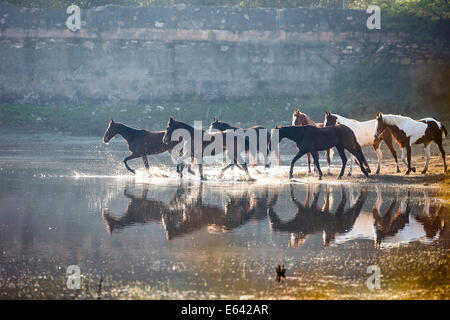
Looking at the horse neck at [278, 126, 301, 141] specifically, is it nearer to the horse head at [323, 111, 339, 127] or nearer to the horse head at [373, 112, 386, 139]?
the horse head at [323, 111, 339, 127]

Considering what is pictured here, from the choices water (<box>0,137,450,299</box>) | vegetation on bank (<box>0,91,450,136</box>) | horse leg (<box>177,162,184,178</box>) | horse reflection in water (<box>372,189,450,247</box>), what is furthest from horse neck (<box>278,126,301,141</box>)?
vegetation on bank (<box>0,91,450,136</box>)

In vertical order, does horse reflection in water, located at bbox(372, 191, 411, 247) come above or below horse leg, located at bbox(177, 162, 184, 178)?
below

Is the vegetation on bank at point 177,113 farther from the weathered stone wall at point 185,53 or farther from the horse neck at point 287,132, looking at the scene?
the horse neck at point 287,132

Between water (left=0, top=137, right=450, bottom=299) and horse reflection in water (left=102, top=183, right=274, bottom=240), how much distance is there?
0.02 metres

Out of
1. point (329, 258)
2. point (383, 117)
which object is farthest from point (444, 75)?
point (329, 258)

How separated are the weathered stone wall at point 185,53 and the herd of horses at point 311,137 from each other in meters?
11.6

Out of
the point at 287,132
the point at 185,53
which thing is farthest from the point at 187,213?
the point at 185,53

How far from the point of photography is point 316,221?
36.4 ft

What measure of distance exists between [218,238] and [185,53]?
20.6 meters

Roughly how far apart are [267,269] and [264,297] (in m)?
1.09

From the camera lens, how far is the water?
750cm

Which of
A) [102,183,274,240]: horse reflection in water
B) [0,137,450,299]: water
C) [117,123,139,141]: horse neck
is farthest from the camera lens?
[117,123,139,141]: horse neck

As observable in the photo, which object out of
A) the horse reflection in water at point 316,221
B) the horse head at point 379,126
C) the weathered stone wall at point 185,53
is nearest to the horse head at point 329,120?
the horse head at point 379,126
